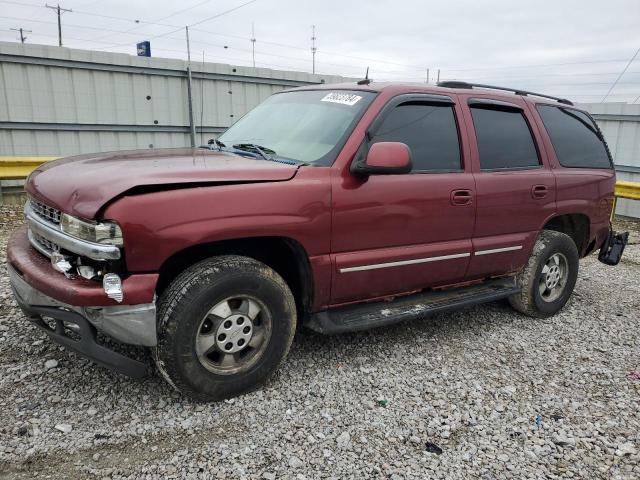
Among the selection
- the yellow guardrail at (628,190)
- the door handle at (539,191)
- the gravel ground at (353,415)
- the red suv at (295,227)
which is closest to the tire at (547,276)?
the red suv at (295,227)

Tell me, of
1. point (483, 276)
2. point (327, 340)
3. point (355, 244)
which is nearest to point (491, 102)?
point (483, 276)

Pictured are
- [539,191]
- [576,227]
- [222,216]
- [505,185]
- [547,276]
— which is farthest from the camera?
[576,227]

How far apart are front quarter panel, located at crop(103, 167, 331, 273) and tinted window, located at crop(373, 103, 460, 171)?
2.35 feet

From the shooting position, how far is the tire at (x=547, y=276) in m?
4.57

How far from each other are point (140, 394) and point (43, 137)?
25.0 ft

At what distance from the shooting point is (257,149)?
3607mm

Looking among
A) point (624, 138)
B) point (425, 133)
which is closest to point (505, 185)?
point (425, 133)

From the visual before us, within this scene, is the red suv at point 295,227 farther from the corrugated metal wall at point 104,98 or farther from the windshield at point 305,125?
the corrugated metal wall at point 104,98

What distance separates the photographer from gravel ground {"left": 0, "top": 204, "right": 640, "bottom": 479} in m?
2.58

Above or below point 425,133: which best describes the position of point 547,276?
below

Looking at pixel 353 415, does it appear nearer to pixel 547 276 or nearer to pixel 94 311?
pixel 94 311

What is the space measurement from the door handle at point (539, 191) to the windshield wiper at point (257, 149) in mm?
2233

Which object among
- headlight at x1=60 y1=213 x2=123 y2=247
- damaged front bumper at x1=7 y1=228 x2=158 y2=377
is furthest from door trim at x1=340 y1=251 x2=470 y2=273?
headlight at x1=60 y1=213 x2=123 y2=247

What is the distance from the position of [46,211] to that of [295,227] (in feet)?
4.68
